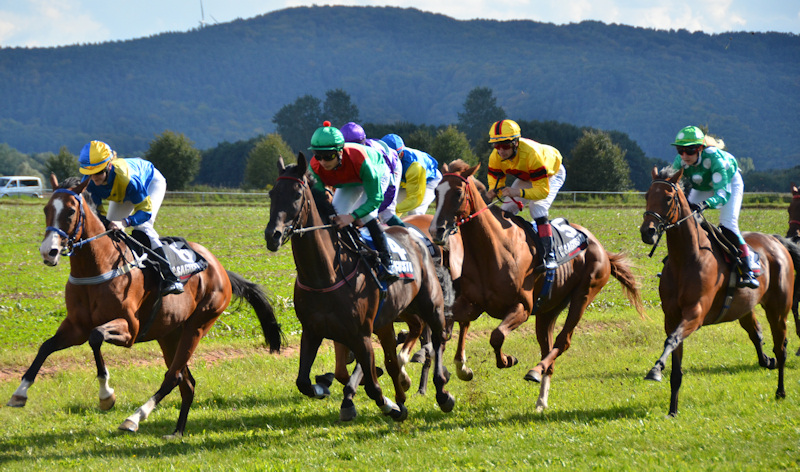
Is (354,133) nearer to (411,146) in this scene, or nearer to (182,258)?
(182,258)

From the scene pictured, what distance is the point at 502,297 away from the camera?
8.17 metres

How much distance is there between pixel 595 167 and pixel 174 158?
33.1m

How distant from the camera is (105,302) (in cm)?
706

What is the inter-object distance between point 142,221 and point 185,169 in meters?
57.8

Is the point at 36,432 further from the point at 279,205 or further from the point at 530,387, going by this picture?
the point at 530,387

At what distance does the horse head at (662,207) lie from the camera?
749cm

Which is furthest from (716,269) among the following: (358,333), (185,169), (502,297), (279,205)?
(185,169)

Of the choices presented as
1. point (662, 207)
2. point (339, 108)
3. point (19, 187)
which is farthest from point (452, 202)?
point (339, 108)

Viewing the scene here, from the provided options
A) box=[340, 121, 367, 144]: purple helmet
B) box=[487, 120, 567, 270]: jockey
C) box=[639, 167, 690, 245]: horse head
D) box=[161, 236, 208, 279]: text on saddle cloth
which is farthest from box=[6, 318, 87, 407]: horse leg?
box=[639, 167, 690, 245]: horse head

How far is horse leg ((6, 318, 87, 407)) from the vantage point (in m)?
6.35

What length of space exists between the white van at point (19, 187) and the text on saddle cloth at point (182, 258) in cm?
4217

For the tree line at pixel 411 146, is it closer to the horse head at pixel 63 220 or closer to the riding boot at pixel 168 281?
the riding boot at pixel 168 281

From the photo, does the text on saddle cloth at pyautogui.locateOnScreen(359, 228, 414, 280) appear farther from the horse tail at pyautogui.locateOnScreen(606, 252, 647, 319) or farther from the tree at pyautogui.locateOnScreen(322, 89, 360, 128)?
the tree at pyautogui.locateOnScreen(322, 89, 360, 128)

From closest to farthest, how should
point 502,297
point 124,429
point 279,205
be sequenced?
1. point 279,205
2. point 124,429
3. point 502,297
